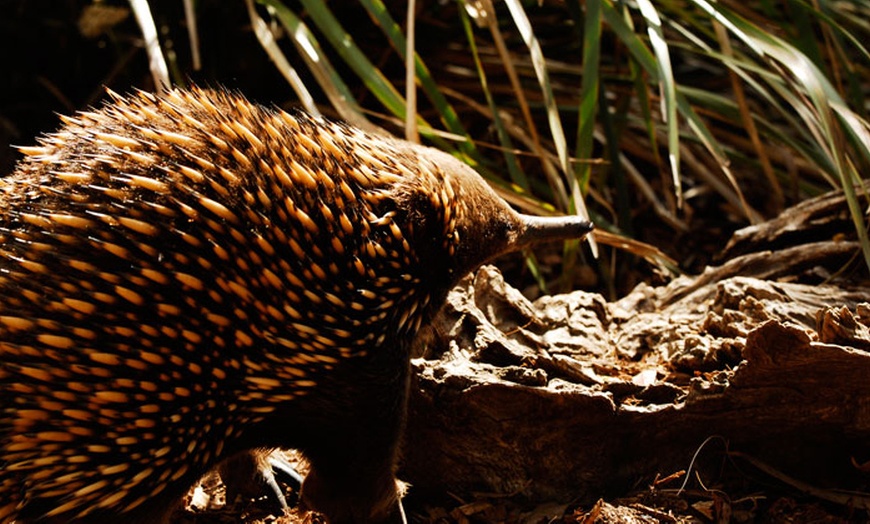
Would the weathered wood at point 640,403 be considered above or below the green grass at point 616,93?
below

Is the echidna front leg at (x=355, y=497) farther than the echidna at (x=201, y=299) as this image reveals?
Yes

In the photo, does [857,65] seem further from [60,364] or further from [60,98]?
[60,364]

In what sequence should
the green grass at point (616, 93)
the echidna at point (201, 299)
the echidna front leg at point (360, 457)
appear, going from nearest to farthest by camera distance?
1. the echidna at point (201, 299)
2. the echidna front leg at point (360, 457)
3. the green grass at point (616, 93)

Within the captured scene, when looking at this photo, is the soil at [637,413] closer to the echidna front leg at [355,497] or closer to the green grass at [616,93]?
the echidna front leg at [355,497]

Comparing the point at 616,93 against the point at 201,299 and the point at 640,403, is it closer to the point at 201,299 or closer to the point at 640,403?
the point at 640,403

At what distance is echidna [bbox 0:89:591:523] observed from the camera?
6.66 ft

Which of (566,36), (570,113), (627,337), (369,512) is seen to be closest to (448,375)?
(369,512)

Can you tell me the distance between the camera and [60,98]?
4.53 m

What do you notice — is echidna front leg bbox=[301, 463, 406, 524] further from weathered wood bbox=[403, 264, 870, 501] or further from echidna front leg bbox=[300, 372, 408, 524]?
weathered wood bbox=[403, 264, 870, 501]

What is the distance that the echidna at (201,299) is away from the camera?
203 cm

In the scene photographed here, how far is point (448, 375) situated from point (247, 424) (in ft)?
1.73

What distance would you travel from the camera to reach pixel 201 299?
2115 millimetres

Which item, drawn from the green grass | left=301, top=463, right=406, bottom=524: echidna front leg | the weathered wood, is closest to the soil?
the weathered wood

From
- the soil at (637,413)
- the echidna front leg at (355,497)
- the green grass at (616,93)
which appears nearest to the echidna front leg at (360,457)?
the echidna front leg at (355,497)
